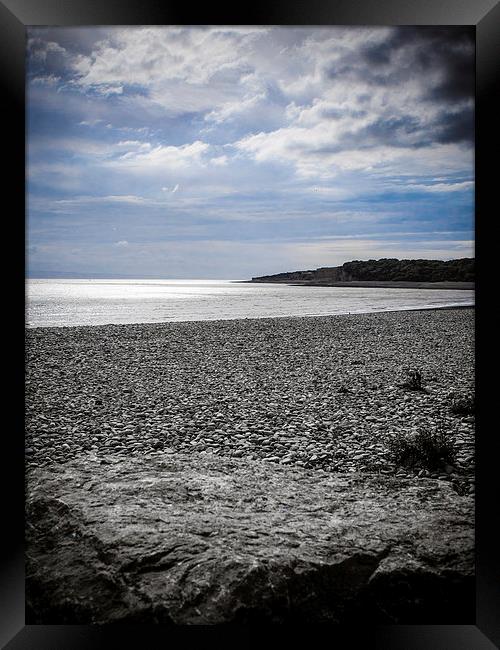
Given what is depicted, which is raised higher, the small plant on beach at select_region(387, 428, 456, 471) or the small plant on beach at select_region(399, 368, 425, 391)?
the small plant on beach at select_region(399, 368, 425, 391)

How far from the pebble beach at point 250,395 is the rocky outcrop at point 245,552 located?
1.41 feet

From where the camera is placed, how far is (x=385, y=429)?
424 cm

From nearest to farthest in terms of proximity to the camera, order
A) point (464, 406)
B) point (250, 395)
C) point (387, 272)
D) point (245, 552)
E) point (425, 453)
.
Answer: point (245, 552) → point (425, 453) → point (464, 406) → point (250, 395) → point (387, 272)

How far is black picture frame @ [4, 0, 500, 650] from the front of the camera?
1.83 metres

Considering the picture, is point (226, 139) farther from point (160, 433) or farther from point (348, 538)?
point (348, 538)

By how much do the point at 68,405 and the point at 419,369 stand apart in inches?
179

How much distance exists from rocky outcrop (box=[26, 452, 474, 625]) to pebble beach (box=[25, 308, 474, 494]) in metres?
0.43

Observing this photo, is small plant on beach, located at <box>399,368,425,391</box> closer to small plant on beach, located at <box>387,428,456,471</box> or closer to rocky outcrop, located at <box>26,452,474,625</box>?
small plant on beach, located at <box>387,428,456,471</box>

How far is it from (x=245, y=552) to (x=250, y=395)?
3232mm

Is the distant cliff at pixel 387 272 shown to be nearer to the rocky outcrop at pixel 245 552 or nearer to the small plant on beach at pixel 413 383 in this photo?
the small plant on beach at pixel 413 383

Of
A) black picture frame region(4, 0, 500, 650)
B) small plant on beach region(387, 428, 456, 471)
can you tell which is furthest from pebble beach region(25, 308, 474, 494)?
black picture frame region(4, 0, 500, 650)

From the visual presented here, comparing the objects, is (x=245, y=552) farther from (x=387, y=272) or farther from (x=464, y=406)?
(x=387, y=272)
